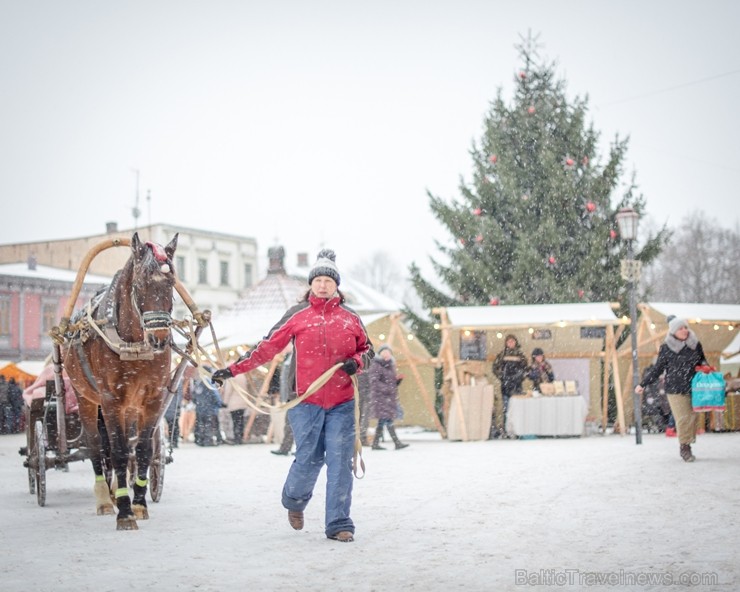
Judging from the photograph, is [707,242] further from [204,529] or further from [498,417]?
[204,529]

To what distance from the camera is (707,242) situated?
61.1 meters

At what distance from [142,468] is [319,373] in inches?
82.3

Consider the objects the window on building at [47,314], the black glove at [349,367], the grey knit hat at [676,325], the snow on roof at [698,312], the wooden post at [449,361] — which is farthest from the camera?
the window on building at [47,314]

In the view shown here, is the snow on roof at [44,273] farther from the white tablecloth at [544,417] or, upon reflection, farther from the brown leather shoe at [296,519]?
the brown leather shoe at [296,519]

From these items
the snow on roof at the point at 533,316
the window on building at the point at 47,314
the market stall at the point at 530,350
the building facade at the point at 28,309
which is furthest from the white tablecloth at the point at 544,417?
the window on building at the point at 47,314

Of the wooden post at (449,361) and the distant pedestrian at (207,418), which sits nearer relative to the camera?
the wooden post at (449,361)

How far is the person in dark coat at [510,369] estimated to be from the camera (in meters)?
21.4

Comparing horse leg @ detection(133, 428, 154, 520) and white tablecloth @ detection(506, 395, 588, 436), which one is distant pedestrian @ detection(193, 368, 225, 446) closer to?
white tablecloth @ detection(506, 395, 588, 436)

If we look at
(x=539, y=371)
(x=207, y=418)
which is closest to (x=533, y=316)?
(x=539, y=371)

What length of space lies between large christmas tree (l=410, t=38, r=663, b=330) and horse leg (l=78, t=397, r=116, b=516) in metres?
18.9

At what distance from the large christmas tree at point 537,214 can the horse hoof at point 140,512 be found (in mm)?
19258
